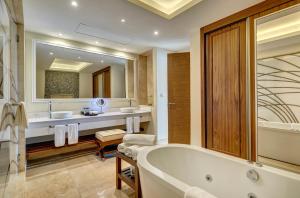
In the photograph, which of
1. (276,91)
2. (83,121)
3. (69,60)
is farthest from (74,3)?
(276,91)

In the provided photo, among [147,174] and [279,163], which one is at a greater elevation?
[147,174]

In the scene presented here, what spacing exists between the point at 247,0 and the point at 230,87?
1.08m

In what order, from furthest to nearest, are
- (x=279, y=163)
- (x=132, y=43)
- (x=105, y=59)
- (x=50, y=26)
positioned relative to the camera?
(x=105, y=59) < (x=132, y=43) < (x=50, y=26) < (x=279, y=163)

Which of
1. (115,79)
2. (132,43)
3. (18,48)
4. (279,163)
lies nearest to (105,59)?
(115,79)

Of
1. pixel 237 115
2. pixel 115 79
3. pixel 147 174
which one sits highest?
pixel 115 79

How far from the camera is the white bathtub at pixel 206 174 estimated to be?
115 cm

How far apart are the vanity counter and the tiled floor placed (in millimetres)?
612

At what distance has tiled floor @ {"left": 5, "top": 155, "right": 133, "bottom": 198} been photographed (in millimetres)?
1872

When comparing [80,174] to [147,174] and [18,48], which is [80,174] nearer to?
[147,174]

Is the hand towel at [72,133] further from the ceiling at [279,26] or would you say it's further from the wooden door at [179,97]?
the ceiling at [279,26]

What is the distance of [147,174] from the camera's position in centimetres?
129

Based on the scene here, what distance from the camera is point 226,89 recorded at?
7.45ft

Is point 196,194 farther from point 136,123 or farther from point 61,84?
point 61,84

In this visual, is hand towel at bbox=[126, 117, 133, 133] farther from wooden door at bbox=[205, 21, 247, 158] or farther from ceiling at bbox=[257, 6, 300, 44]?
ceiling at bbox=[257, 6, 300, 44]
